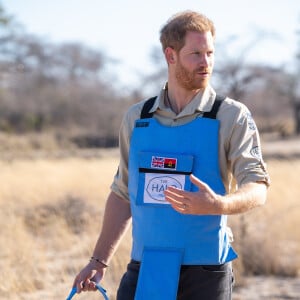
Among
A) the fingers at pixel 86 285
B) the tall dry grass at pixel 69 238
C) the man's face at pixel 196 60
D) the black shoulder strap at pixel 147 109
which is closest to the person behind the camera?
the man's face at pixel 196 60

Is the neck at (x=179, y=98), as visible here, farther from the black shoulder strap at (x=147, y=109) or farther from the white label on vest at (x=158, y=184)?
the white label on vest at (x=158, y=184)

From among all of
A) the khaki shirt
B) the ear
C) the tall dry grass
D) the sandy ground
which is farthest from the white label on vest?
the sandy ground

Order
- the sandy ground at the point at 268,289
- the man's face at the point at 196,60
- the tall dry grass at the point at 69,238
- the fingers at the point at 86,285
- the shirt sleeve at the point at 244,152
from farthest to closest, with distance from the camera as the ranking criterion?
the sandy ground at the point at 268,289 < the tall dry grass at the point at 69,238 < the fingers at the point at 86,285 < the man's face at the point at 196,60 < the shirt sleeve at the point at 244,152

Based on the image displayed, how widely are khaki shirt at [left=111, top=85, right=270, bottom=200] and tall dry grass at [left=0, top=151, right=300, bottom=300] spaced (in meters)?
2.47

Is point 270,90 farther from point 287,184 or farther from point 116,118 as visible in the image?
point 287,184

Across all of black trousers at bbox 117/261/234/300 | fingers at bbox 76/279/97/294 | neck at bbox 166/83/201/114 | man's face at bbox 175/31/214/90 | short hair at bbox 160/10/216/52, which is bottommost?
fingers at bbox 76/279/97/294

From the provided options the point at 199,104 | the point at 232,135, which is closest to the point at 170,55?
the point at 199,104

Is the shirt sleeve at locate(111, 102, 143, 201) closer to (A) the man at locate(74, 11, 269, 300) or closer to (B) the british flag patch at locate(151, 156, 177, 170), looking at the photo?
(A) the man at locate(74, 11, 269, 300)

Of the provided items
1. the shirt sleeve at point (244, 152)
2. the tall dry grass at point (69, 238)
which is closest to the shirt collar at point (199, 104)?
the shirt sleeve at point (244, 152)

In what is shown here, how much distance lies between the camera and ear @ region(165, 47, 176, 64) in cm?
271

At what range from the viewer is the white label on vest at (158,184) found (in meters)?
2.59

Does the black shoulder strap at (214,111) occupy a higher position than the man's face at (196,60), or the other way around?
the man's face at (196,60)

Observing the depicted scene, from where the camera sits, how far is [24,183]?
426 inches

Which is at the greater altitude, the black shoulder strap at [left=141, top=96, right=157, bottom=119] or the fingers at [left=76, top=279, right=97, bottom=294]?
the black shoulder strap at [left=141, top=96, right=157, bottom=119]
